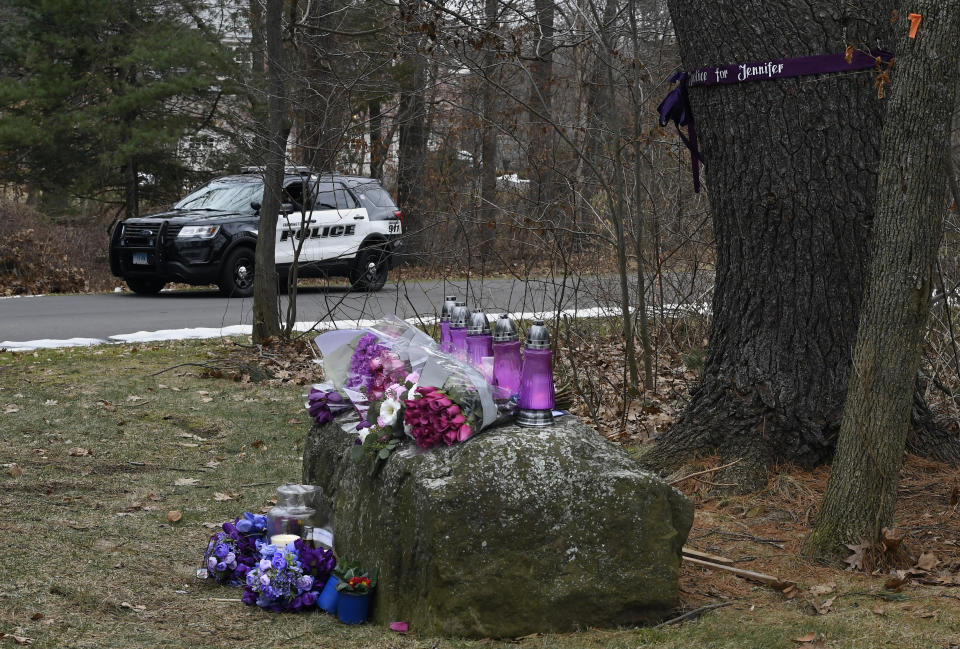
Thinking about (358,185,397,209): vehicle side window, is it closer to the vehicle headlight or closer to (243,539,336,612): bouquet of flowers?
the vehicle headlight

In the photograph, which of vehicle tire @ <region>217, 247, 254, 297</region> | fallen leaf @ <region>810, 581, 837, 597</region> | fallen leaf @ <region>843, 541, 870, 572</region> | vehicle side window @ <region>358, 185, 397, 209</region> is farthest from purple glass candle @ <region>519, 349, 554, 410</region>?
vehicle side window @ <region>358, 185, 397, 209</region>

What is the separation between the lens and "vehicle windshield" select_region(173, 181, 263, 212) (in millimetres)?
16500

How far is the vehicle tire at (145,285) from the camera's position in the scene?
55.0 feet

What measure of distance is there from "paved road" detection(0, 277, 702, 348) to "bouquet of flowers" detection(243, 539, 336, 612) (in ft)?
19.8

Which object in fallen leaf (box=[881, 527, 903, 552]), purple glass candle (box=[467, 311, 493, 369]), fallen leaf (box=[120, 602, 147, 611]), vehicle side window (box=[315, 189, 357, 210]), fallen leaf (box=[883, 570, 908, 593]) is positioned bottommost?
fallen leaf (box=[120, 602, 147, 611])

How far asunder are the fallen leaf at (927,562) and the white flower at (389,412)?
2.21 meters

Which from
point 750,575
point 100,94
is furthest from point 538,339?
point 100,94

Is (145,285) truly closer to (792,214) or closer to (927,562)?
(792,214)

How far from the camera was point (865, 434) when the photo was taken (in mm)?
4199

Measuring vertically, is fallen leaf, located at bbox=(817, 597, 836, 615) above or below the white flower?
below

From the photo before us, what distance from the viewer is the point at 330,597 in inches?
167

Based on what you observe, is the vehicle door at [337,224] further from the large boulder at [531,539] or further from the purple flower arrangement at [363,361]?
the large boulder at [531,539]

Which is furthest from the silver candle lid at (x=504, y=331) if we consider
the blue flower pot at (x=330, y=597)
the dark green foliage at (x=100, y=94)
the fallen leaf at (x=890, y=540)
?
the dark green foliage at (x=100, y=94)

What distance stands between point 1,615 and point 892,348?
3.56 meters
